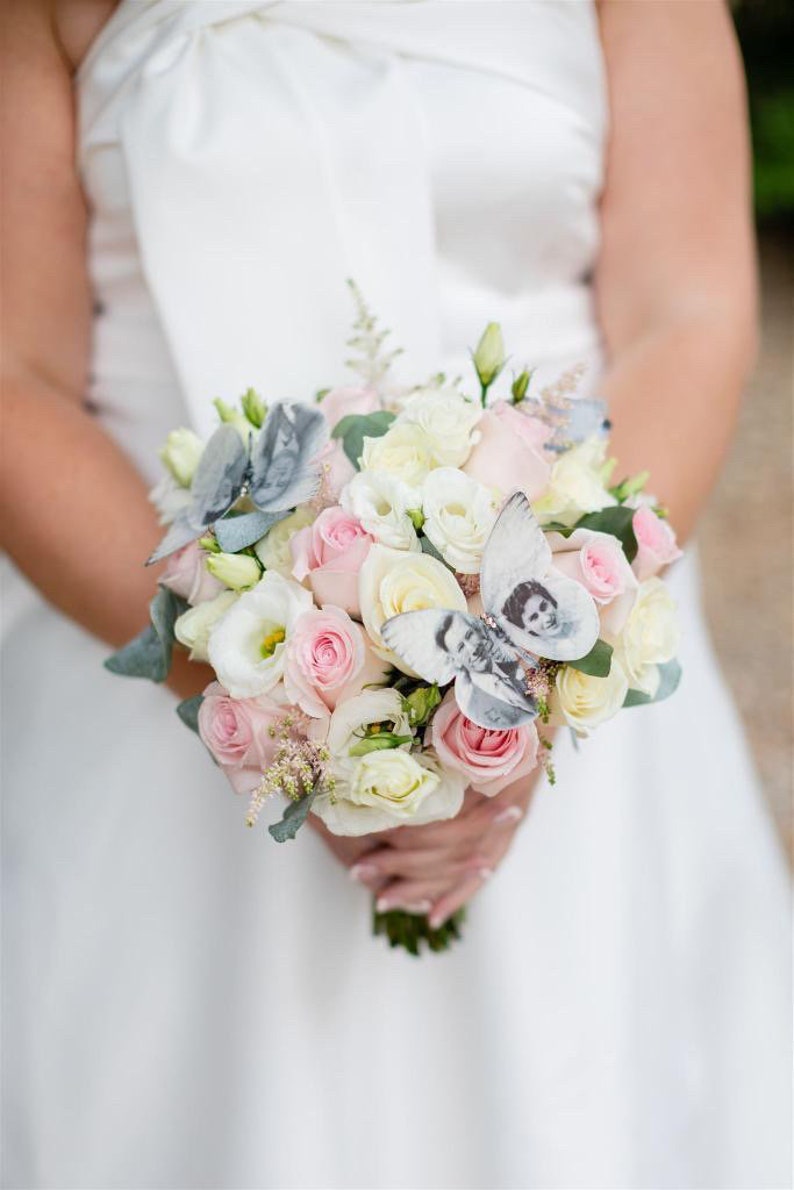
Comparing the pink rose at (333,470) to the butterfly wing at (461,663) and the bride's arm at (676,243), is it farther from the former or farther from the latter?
the bride's arm at (676,243)

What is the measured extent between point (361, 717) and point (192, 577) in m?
0.20

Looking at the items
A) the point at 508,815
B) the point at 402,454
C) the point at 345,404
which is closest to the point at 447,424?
the point at 402,454

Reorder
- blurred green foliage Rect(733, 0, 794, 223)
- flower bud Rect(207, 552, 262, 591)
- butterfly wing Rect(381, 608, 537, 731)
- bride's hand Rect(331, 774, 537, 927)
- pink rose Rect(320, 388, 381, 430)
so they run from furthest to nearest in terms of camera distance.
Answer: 1. blurred green foliage Rect(733, 0, 794, 223)
2. bride's hand Rect(331, 774, 537, 927)
3. pink rose Rect(320, 388, 381, 430)
4. flower bud Rect(207, 552, 262, 591)
5. butterfly wing Rect(381, 608, 537, 731)

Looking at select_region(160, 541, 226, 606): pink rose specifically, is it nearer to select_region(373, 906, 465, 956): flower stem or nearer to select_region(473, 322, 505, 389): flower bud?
select_region(473, 322, 505, 389): flower bud

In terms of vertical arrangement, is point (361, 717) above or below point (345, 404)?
below

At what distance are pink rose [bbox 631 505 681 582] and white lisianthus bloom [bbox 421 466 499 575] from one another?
0.14 metres

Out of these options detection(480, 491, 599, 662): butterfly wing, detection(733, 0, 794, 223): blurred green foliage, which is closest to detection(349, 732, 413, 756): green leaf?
detection(480, 491, 599, 662): butterfly wing

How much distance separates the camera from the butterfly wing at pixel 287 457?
81cm

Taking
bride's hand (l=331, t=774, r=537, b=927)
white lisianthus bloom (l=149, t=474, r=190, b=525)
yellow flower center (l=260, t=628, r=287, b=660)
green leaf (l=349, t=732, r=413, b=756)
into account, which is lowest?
bride's hand (l=331, t=774, r=537, b=927)

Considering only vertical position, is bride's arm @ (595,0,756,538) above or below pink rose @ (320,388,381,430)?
below

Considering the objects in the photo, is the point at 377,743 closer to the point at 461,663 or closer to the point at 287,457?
the point at 461,663

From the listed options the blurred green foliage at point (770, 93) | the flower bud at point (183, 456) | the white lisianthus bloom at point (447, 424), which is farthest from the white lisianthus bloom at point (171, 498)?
the blurred green foliage at point (770, 93)

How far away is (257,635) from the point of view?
80cm

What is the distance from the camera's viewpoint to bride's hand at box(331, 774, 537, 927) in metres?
1.04
